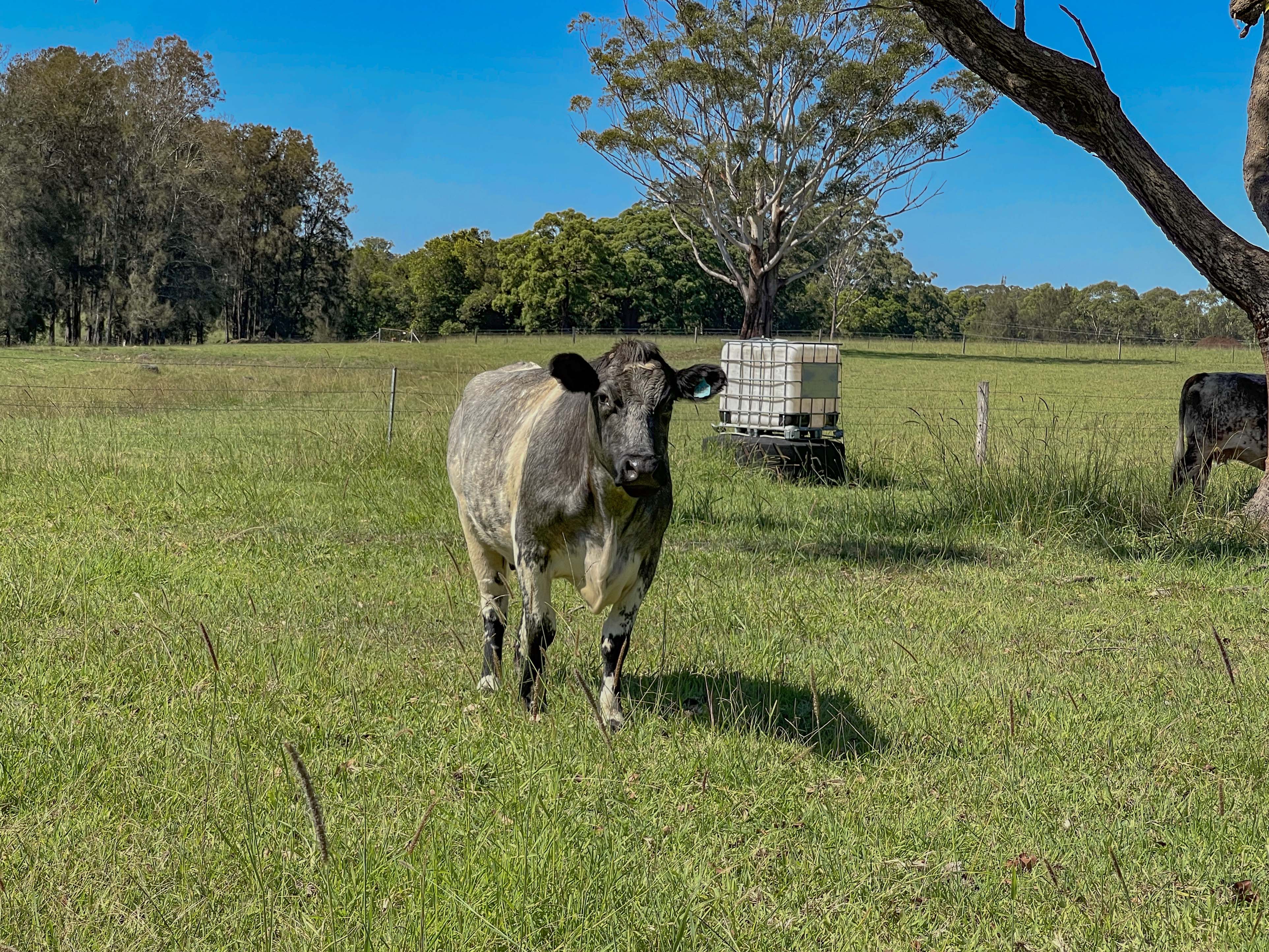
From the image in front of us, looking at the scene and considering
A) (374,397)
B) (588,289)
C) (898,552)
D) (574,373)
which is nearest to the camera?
(574,373)

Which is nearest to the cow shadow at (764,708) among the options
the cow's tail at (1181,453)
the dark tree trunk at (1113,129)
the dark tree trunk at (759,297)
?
the dark tree trunk at (1113,129)

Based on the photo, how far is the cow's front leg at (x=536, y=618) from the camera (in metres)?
4.71

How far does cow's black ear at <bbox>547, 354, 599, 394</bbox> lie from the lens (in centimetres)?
418

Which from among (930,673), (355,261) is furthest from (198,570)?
(355,261)

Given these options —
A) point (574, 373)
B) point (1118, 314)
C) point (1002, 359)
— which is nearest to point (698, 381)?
point (574, 373)

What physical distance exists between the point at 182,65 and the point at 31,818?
62.1m

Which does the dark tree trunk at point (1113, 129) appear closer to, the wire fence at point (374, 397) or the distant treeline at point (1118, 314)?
the wire fence at point (374, 397)

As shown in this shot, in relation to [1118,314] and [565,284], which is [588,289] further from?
[1118,314]

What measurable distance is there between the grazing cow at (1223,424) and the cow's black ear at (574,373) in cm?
824

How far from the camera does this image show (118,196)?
54.8 m

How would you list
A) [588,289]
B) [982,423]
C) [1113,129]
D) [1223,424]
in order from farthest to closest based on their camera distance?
[588,289] → [982,423] → [1223,424] → [1113,129]

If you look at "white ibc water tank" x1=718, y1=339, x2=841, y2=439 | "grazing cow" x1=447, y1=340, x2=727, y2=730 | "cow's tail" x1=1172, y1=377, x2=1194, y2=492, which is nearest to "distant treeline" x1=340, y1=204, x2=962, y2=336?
"white ibc water tank" x1=718, y1=339, x2=841, y2=439

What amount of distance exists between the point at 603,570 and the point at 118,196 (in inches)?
2320

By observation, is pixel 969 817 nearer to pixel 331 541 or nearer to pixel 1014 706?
pixel 1014 706
